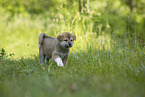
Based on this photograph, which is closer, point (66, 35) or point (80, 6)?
point (66, 35)

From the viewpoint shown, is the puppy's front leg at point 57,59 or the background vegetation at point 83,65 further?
the puppy's front leg at point 57,59

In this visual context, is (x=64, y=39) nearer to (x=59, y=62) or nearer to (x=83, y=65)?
(x=59, y=62)

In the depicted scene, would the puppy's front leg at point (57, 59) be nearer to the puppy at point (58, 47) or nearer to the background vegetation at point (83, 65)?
the puppy at point (58, 47)

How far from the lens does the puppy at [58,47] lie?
13.5 feet

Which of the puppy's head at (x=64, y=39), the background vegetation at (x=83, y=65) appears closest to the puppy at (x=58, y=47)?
the puppy's head at (x=64, y=39)

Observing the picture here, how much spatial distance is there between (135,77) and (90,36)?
276cm

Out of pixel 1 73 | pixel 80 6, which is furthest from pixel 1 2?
pixel 1 73

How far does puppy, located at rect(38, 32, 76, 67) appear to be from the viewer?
4100 millimetres

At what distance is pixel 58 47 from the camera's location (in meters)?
4.32

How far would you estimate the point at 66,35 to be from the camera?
165 inches

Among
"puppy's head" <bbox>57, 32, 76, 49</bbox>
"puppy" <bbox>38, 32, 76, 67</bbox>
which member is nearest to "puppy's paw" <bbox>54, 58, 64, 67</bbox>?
"puppy" <bbox>38, 32, 76, 67</bbox>

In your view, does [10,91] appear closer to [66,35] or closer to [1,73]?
[1,73]

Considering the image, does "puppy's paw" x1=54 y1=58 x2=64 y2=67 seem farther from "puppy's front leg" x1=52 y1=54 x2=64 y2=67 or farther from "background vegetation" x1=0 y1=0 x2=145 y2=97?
"background vegetation" x1=0 y1=0 x2=145 y2=97

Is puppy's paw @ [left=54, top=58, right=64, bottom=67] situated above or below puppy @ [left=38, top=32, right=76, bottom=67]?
below
